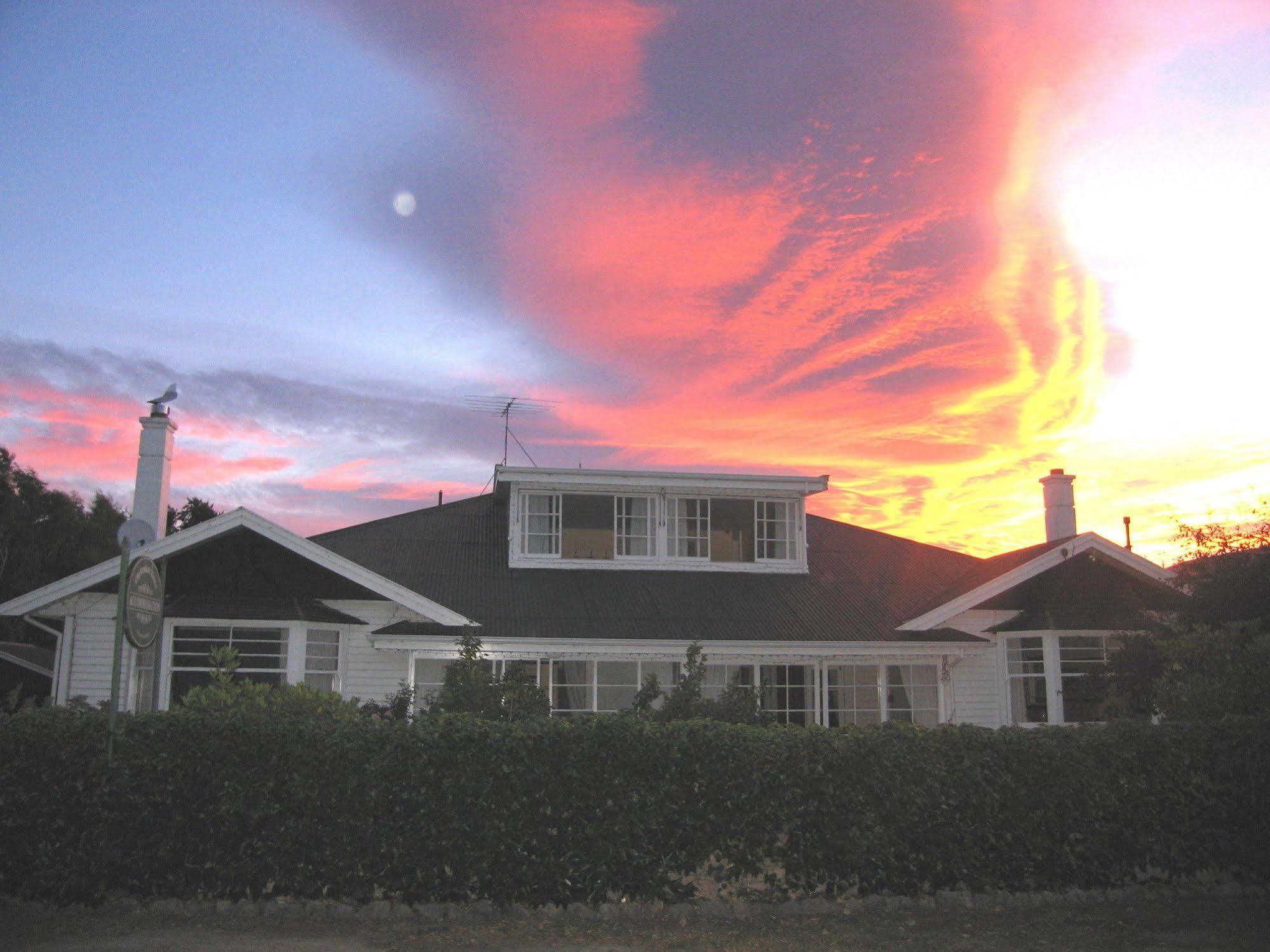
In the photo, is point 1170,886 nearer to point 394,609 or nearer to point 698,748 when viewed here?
point 698,748

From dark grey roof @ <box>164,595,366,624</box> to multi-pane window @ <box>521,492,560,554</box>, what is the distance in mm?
5671

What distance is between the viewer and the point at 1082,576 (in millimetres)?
19062

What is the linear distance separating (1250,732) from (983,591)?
353 inches

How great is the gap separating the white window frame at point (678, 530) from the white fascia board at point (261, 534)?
231 inches

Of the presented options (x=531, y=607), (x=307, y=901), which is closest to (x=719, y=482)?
(x=531, y=607)

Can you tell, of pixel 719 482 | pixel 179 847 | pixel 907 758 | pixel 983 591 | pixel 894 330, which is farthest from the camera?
pixel 719 482

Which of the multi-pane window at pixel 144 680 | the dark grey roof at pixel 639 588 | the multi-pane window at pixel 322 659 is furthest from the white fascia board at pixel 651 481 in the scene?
the multi-pane window at pixel 144 680

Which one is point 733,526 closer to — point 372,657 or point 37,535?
point 372,657

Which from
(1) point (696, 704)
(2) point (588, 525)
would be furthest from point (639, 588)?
(1) point (696, 704)

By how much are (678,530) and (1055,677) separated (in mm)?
7817

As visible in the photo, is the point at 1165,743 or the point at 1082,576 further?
the point at 1082,576

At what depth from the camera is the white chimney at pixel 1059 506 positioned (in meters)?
22.8

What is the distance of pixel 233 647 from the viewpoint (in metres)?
16.3

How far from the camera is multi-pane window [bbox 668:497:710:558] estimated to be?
72.4 ft
